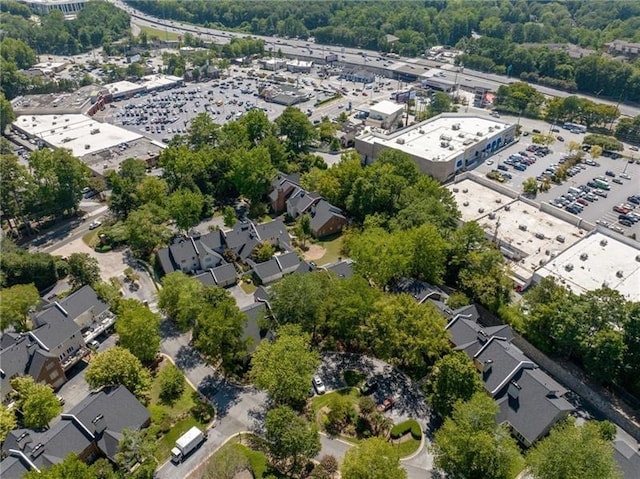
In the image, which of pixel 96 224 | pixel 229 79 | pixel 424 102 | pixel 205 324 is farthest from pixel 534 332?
pixel 229 79

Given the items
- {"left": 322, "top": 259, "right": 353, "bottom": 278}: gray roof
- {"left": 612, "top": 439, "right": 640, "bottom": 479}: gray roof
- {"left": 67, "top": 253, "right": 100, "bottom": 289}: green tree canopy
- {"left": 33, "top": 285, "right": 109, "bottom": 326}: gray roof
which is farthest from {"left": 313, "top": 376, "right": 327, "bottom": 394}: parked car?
{"left": 67, "top": 253, "right": 100, "bottom": 289}: green tree canopy

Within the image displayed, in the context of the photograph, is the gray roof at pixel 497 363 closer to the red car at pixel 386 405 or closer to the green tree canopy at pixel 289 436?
the red car at pixel 386 405

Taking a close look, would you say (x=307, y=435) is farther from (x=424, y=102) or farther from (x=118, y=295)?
(x=424, y=102)

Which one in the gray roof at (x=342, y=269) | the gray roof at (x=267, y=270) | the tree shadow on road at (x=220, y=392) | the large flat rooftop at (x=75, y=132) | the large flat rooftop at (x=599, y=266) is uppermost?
the large flat rooftop at (x=599, y=266)

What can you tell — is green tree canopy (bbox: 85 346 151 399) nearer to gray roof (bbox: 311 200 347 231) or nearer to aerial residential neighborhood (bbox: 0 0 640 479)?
aerial residential neighborhood (bbox: 0 0 640 479)

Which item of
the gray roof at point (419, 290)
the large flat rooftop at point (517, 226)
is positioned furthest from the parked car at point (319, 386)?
the large flat rooftop at point (517, 226)

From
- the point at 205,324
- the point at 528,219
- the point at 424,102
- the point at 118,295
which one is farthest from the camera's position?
the point at 424,102

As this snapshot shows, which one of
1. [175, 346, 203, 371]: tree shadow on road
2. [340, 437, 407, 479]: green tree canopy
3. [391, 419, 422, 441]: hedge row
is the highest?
[340, 437, 407, 479]: green tree canopy
